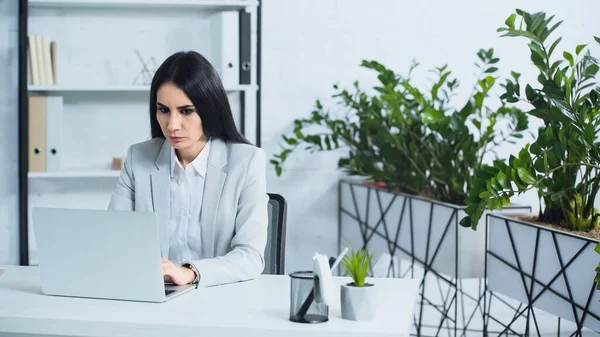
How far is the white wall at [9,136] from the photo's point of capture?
3.32 meters

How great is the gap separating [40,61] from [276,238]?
1621 millimetres

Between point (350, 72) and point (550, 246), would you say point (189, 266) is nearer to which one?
point (550, 246)

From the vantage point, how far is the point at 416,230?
286 centimetres

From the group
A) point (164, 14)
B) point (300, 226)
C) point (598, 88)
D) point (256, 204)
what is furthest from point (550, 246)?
point (164, 14)

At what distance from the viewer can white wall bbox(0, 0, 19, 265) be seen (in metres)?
3.32

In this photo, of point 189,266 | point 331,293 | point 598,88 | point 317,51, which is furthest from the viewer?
point 317,51

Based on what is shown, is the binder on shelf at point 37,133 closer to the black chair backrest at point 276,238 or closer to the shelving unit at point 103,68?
the shelving unit at point 103,68

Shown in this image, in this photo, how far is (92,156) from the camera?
348 cm

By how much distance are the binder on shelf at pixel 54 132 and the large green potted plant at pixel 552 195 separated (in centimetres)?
187

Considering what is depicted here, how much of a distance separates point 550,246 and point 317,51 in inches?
71.8

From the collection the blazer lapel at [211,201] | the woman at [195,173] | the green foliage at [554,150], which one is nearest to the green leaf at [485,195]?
the green foliage at [554,150]

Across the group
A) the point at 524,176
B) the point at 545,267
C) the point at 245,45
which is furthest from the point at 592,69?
the point at 245,45

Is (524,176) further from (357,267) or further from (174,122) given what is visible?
(174,122)

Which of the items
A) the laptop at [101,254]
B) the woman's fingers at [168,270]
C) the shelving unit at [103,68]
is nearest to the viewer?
the laptop at [101,254]
